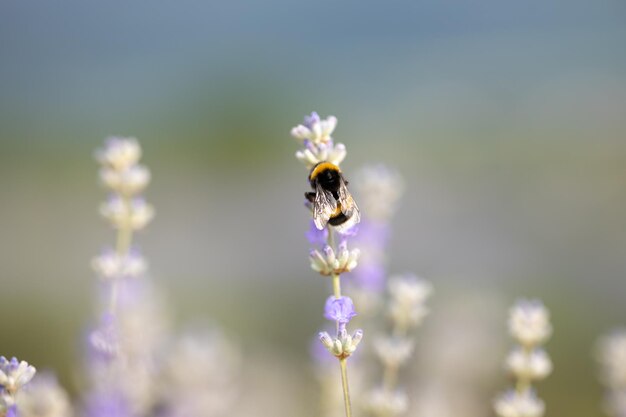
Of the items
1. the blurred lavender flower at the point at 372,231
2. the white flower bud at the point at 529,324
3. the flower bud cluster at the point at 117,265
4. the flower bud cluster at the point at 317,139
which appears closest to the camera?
the flower bud cluster at the point at 317,139

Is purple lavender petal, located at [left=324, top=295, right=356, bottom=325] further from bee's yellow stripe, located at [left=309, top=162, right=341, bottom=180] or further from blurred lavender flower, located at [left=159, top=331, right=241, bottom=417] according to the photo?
blurred lavender flower, located at [left=159, top=331, right=241, bottom=417]

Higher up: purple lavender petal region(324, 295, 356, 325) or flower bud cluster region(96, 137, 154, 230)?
flower bud cluster region(96, 137, 154, 230)

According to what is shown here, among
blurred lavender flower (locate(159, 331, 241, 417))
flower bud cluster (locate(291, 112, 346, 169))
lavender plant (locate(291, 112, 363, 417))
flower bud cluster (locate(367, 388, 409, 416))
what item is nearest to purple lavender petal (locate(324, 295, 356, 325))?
lavender plant (locate(291, 112, 363, 417))

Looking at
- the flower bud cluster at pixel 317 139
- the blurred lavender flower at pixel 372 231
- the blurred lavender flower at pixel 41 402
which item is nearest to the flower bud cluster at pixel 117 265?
the blurred lavender flower at pixel 41 402

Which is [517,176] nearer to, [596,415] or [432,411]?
[596,415]

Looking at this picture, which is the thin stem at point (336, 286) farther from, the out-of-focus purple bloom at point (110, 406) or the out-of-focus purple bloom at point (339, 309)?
the out-of-focus purple bloom at point (110, 406)

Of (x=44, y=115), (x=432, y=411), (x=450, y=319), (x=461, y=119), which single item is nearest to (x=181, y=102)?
(x=44, y=115)

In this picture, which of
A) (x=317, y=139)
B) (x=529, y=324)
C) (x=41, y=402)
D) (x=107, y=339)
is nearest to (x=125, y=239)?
(x=107, y=339)
